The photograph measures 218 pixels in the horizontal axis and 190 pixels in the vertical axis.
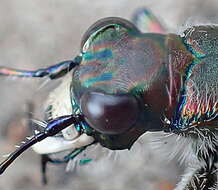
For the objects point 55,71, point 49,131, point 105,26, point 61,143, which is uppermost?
point 105,26

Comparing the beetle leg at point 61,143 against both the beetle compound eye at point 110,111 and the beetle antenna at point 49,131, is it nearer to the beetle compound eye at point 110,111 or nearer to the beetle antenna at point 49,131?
the beetle antenna at point 49,131

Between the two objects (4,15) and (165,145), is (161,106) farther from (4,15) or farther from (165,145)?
(4,15)

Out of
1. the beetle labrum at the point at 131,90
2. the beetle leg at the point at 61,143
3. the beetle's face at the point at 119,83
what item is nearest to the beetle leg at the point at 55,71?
the beetle labrum at the point at 131,90

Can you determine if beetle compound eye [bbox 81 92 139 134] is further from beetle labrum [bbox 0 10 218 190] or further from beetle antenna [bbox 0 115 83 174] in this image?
beetle antenna [bbox 0 115 83 174]

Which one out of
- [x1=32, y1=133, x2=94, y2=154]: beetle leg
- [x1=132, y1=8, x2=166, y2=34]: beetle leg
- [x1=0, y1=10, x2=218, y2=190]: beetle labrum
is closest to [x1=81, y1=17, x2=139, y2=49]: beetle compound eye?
[x1=0, y1=10, x2=218, y2=190]: beetle labrum

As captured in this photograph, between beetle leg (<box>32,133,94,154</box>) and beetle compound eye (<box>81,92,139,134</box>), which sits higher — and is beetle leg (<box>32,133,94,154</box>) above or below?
below

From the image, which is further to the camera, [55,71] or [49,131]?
[55,71]

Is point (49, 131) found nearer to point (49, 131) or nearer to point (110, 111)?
point (49, 131)

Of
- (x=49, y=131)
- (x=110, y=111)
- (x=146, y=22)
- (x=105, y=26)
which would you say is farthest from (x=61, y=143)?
(x=146, y=22)
